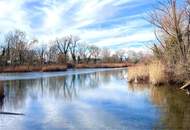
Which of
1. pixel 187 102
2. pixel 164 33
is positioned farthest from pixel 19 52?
pixel 187 102

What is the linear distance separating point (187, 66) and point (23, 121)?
13016 millimetres

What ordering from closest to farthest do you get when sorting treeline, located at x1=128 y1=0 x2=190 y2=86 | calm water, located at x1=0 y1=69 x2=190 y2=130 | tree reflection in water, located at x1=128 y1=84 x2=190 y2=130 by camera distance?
1. calm water, located at x1=0 y1=69 x2=190 y2=130
2. tree reflection in water, located at x1=128 y1=84 x2=190 y2=130
3. treeline, located at x1=128 y1=0 x2=190 y2=86

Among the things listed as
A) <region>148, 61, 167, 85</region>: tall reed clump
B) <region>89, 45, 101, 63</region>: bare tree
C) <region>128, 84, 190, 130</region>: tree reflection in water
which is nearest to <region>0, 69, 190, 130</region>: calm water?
<region>128, 84, 190, 130</region>: tree reflection in water

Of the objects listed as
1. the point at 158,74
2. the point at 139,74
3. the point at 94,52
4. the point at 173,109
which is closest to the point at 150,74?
the point at 158,74

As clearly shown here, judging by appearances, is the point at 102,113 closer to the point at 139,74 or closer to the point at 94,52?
the point at 139,74

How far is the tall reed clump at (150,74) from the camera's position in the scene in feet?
78.1

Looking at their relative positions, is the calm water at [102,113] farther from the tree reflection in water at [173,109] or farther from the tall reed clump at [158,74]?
the tall reed clump at [158,74]

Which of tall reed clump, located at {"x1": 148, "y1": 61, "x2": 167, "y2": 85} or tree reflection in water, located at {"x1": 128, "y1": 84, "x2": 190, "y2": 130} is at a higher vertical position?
tall reed clump, located at {"x1": 148, "y1": 61, "x2": 167, "y2": 85}

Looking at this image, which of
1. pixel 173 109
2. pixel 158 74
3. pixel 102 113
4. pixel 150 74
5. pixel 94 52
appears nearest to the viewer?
pixel 102 113

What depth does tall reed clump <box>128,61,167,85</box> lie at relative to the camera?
23.8 meters

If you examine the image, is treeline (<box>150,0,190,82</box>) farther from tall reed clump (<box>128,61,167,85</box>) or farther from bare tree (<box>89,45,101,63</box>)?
bare tree (<box>89,45,101,63</box>)

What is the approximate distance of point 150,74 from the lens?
24953 millimetres

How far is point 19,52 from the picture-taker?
236 ft

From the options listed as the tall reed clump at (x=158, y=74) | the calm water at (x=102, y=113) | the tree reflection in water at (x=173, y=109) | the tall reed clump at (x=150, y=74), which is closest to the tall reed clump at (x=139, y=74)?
the tall reed clump at (x=150, y=74)
